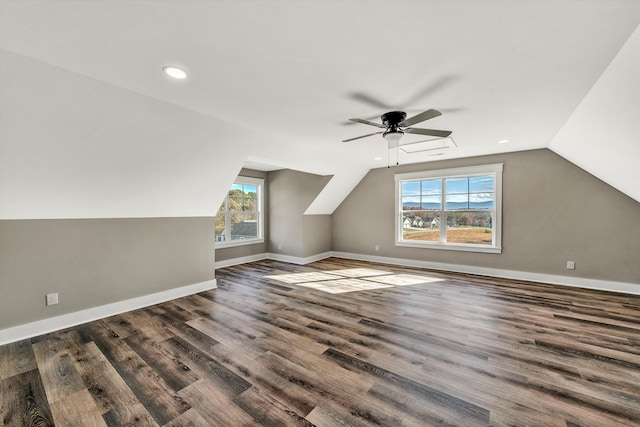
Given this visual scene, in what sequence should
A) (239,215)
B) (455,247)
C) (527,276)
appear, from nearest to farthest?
(527,276), (455,247), (239,215)

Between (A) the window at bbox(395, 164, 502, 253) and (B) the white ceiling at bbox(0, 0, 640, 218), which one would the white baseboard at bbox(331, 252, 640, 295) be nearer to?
(A) the window at bbox(395, 164, 502, 253)

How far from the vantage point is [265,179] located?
21.9 ft

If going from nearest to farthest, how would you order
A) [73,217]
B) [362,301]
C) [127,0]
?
[127,0] → [73,217] → [362,301]

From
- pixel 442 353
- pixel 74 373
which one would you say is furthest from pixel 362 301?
pixel 74 373

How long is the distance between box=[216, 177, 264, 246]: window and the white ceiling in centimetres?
237

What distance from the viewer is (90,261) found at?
9.95 ft

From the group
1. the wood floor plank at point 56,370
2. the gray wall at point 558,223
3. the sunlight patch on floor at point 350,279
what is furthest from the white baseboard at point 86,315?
the gray wall at point 558,223

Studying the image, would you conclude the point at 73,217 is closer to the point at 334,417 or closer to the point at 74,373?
the point at 74,373

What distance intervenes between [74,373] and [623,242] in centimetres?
685

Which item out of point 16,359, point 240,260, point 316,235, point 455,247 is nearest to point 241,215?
point 240,260

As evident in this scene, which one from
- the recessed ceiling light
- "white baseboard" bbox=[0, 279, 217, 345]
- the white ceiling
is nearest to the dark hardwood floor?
"white baseboard" bbox=[0, 279, 217, 345]

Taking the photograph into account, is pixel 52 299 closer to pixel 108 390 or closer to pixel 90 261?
pixel 90 261

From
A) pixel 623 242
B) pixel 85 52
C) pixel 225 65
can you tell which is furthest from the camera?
pixel 623 242

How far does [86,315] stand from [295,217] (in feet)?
13.2
